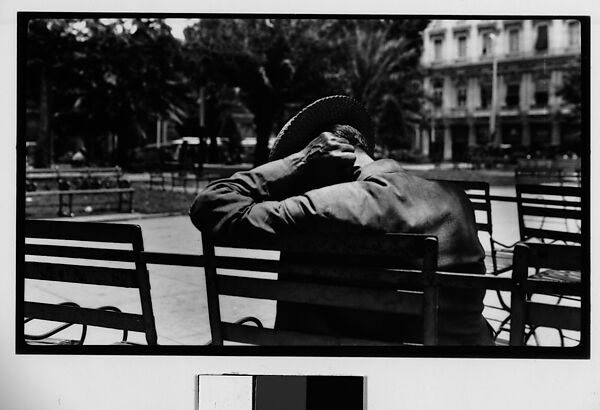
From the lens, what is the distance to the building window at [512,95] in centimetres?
289

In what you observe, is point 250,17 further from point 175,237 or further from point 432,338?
point 432,338

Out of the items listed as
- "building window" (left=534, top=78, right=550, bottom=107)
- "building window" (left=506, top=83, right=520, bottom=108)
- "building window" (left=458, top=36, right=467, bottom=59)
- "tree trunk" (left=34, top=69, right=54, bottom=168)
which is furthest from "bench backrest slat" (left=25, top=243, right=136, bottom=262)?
"building window" (left=534, top=78, right=550, bottom=107)

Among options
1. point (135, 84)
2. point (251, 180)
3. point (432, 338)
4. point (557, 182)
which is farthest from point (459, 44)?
point (135, 84)

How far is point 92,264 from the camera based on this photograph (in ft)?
8.69

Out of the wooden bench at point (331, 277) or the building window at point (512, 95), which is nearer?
the wooden bench at point (331, 277)

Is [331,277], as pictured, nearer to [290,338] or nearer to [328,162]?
[290,338]

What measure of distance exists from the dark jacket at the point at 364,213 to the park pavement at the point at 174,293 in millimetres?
174

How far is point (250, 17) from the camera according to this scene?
2.81 meters

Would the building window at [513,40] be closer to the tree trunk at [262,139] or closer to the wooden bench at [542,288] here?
the wooden bench at [542,288]

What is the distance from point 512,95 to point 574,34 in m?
0.38

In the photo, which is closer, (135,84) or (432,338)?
(432,338)

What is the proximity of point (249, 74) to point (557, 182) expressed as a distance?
156 centimetres

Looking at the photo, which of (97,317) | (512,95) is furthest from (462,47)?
(97,317)

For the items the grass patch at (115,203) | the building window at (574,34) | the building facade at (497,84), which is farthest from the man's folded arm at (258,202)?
the building window at (574,34)
